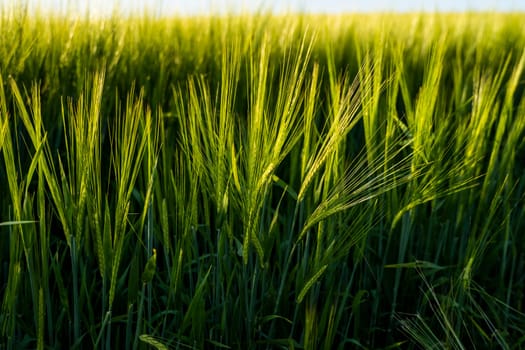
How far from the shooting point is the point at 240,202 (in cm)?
86

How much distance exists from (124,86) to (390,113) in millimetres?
697

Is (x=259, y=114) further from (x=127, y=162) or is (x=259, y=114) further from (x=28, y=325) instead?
(x=28, y=325)

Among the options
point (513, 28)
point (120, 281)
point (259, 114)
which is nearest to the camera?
point (259, 114)

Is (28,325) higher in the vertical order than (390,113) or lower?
lower

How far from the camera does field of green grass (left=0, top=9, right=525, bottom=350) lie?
862mm

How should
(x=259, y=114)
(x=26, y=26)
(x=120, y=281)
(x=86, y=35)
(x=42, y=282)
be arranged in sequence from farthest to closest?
(x=86, y=35) → (x=26, y=26) → (x=120, y=281) → (x=42, y=282) → (x=259, y=114)

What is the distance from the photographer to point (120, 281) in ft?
3.41

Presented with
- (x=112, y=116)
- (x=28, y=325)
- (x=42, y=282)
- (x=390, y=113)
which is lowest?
(x=28, y=325)

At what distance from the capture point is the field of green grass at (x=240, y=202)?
0.86 m

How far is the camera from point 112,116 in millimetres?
1447

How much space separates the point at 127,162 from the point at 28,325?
375 mm

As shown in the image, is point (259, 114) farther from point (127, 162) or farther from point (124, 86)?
point (124, 86)

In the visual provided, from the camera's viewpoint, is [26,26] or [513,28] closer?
[26,26]

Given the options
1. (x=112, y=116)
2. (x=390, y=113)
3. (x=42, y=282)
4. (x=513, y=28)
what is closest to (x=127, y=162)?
(x=42, y=282)
